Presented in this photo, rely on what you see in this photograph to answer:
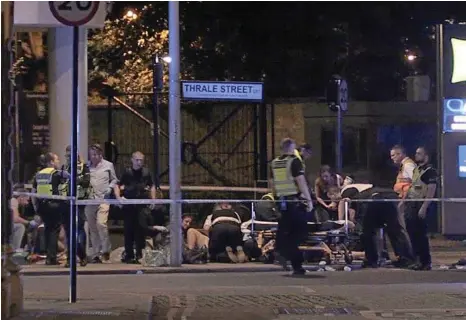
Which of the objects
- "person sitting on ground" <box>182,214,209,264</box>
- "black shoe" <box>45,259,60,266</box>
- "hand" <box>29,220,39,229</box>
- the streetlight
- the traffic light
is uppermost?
the streetlight

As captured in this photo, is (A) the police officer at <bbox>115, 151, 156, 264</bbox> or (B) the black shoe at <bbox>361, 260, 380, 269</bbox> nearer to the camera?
(B) the black shoe at <bbox>361, 260, 380, 269</bbox>

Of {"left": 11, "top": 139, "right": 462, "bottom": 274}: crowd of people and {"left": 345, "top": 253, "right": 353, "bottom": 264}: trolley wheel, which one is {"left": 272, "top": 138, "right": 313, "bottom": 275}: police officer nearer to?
{"left": 11, "top": 139, "right": 462, "bottom": 274}: crowd of people

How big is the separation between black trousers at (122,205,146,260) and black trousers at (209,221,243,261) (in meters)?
1.03

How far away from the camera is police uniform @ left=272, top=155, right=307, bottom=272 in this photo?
12.1 metres

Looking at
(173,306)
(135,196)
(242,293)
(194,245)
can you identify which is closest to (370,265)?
(194,245)

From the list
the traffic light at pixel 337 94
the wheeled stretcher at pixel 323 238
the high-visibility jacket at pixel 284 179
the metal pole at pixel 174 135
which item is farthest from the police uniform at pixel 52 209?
the traffic light at pixel 337 94

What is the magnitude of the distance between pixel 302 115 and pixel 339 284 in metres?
10.5

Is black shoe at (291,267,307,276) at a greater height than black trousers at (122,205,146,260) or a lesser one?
lesser

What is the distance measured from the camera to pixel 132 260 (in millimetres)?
13766

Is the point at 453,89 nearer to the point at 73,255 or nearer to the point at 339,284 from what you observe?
the point at 339,284

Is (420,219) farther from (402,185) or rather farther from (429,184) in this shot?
(402,185)

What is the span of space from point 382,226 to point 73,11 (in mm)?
5836

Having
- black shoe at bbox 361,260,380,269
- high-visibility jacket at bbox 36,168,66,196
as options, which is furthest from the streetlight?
black shoe at bbox 361,260,380,269

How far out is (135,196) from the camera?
13.8 meters
